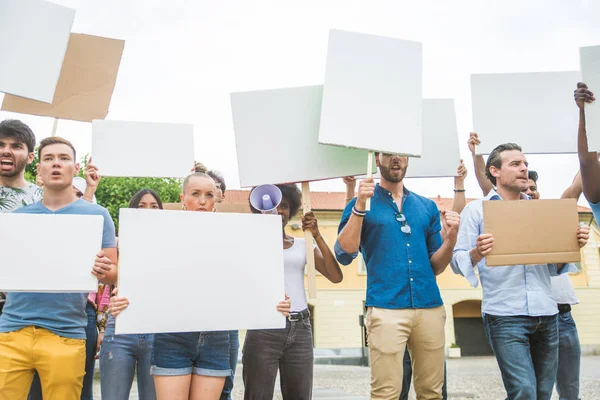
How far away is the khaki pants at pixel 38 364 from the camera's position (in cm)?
265

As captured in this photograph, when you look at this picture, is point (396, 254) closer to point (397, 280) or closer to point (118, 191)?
point (397, 280)

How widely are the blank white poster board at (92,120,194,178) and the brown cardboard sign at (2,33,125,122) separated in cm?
15

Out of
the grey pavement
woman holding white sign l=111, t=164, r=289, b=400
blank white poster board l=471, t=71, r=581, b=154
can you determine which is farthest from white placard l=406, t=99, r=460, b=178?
the grey pavement

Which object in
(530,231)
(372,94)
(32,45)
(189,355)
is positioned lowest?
(189,355)

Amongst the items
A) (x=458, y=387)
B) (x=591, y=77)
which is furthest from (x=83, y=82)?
(x=458, y=387)

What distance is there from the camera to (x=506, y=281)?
3.37 metres

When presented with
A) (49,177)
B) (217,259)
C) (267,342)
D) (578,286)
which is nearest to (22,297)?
(49,177)

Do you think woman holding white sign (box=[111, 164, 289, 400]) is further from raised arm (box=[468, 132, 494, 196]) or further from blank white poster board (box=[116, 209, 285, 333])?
raised arm (box=[468, 132, 494, 196])

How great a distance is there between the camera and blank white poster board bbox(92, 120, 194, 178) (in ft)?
12.8

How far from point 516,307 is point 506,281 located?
0.18 m

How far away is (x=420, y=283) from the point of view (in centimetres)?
324

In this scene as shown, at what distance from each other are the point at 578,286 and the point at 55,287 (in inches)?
1033

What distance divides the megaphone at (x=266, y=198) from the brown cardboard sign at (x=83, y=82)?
57.5 inches

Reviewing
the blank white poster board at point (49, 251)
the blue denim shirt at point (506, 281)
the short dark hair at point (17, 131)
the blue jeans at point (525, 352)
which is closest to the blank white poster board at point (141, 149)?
the short dark hair at point (17, 131)
